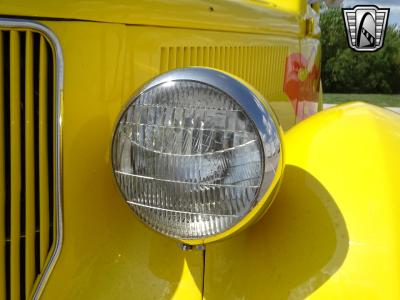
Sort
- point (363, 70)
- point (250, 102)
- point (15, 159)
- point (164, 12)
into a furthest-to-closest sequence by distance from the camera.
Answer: point (363, 70), point (164, 12), point (15, 159), point (250, 102)

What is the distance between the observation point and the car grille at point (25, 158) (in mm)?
1289

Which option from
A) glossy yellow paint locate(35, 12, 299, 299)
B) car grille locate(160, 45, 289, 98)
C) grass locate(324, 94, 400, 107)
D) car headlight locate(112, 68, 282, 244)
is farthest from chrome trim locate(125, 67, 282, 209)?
grass locate(324, 94, 400, 107)

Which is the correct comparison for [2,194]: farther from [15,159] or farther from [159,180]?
[159,180]

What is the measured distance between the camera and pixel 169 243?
1414 mm

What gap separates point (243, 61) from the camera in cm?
235

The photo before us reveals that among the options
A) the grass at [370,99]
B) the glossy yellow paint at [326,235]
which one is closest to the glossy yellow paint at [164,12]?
the glossy yellow paint at [326,235]

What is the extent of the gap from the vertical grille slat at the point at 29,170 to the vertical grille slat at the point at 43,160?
0.02 metres

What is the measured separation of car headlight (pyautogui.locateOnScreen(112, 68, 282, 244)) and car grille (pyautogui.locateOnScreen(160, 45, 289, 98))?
457mm

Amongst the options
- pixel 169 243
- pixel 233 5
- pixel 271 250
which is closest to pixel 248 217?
pixel 271 250

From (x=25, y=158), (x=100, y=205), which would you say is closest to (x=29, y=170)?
(x=25, y=158)

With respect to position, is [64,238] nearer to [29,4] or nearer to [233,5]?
[29,4]

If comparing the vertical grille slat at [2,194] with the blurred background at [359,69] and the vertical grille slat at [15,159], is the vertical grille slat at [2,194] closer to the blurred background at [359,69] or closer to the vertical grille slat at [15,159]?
the vertical grille slat at [15,159]

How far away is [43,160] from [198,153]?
0.38m

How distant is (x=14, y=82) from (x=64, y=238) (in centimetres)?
Answer: 39
